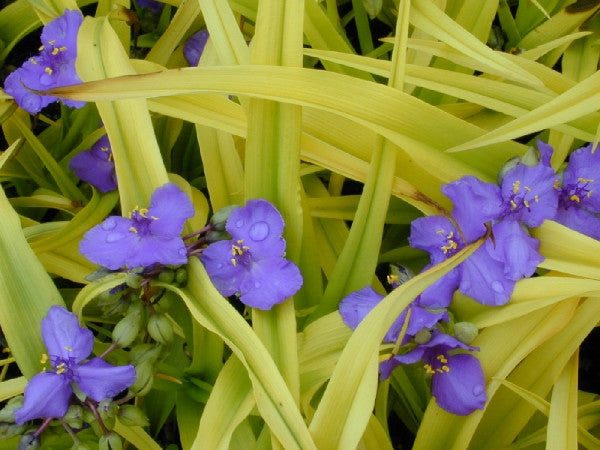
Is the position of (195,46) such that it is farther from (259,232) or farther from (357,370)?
(357,370)

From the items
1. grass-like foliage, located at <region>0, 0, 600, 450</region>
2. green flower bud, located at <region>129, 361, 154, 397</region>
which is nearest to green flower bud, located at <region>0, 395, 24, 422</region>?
grass-like foliage, located at <region>0, 0, 600, 450</region>

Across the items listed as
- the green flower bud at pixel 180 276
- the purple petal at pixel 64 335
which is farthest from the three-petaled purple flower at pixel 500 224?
the purple petal at pixel 64 335

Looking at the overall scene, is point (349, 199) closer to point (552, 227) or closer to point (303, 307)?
point (303, 307)

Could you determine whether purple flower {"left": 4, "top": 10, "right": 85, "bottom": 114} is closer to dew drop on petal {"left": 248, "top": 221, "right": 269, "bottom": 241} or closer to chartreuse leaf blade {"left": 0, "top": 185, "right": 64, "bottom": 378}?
chartreuse leaf blade {"left": 0, "top": 185, "right": 64, "bottom": 378}

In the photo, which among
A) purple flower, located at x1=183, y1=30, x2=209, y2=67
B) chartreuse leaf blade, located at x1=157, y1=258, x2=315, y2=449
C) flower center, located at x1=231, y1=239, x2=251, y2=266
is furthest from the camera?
purple flower, located at x1=183, y1=30, x2=209, y2=67

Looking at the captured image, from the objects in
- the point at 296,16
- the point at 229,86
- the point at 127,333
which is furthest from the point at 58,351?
the point at 296,16

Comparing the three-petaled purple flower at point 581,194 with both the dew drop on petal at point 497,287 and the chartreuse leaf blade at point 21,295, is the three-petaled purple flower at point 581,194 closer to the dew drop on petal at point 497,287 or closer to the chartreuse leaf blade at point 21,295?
the dew drop on petal at point 497,287

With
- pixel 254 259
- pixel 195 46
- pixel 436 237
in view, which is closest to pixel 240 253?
pixel 254 259
